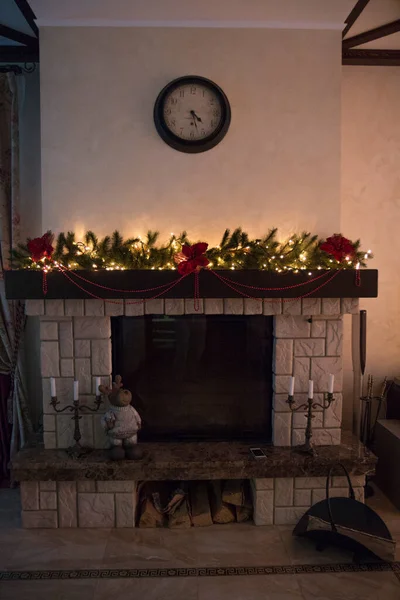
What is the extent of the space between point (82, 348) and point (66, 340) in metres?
0.10

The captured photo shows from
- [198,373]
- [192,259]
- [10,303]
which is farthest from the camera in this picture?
[10,303]

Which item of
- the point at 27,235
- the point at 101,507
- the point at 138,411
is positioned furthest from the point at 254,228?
the point at 101,507

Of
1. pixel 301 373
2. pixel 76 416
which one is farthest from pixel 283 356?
pixel 76 416

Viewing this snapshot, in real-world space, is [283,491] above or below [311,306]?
below

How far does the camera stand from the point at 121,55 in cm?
267

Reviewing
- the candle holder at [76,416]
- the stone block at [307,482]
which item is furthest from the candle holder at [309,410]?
the candle holder at [76,416]

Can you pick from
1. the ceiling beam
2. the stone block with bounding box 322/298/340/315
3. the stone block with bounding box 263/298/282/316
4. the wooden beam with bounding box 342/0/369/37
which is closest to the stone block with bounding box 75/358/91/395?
the stone block with bounding box 263/298/282/316

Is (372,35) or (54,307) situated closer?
(54,307)

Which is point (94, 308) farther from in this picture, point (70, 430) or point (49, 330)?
point (70, 430)

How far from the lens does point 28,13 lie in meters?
2.59

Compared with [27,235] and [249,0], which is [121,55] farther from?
[27,235]

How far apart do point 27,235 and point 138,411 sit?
4.59 feet

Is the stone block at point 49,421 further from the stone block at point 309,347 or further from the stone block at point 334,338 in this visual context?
the stone block at point 334,338

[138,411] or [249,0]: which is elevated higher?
[249,0]
